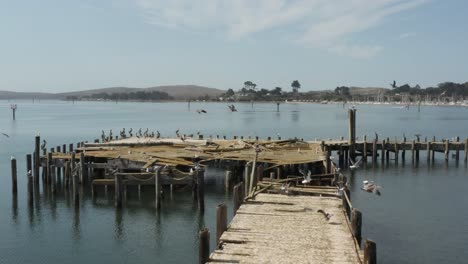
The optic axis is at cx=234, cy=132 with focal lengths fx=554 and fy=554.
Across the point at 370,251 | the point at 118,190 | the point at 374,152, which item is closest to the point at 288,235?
the point at 370,251

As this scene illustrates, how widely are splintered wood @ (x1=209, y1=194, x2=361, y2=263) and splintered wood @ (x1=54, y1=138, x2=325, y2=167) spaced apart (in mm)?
14244

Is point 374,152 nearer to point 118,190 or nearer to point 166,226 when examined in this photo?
point 166,226

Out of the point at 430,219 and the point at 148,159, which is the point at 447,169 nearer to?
the point at 430,219

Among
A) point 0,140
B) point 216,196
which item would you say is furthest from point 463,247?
point 0,140

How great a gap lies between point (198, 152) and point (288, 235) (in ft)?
74.7

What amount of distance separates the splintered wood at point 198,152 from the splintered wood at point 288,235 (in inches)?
561

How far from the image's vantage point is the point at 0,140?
78.8 m

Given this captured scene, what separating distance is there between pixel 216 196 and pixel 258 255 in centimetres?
1953

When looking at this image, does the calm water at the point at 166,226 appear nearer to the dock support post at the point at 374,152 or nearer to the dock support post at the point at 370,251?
the dock support post at the point at 370,251

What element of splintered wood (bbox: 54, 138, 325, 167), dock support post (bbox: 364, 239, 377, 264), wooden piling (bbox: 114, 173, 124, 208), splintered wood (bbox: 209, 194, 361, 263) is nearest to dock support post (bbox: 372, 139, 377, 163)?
splintered wood (bbox: 54, 138, 325, 167)

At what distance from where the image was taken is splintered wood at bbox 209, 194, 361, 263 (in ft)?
51.1

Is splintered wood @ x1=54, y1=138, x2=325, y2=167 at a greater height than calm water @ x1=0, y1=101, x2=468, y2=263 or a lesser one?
greater

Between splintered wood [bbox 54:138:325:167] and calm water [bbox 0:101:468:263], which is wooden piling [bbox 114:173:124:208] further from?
splintered wood [bbox 54:138:325:167]

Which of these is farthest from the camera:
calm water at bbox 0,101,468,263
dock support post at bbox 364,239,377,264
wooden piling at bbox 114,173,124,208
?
wooden piling at bbox 114,173,124,208
